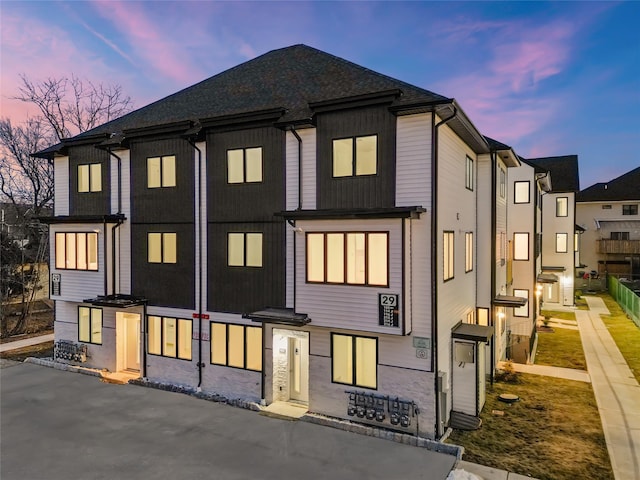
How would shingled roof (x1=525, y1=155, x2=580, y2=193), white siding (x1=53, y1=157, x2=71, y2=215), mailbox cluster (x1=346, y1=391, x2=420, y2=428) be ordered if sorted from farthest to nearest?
A: shingled roof (x1=525, y1=155, x2=580, y2=193), white siding (x1=53, y1=157, x2=71, y2=215), mailbox cluster (x1=346, y1=391, x2=420, y2=428)

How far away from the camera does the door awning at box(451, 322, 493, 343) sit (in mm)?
11336

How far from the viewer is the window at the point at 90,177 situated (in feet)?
52.1

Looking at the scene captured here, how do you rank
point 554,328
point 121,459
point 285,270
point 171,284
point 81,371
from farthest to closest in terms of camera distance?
point 554,328 → point 81,371 → point 171,284 → point 285,270 → point 121,459

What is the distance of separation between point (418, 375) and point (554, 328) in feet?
58.1

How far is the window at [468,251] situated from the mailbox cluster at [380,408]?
226 inches

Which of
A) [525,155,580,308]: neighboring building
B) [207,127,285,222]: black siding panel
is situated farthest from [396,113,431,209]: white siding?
[525,155,580,308]: neighboring building

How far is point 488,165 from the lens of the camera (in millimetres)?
15453

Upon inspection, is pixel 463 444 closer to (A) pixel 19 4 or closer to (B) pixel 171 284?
(B) pixel 171 284

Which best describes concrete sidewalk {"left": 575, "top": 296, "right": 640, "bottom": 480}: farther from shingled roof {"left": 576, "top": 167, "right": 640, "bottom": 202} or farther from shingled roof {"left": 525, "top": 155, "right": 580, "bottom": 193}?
shingled roof {"left": 576, "top": 167, "right": 640, "bottom": 202}

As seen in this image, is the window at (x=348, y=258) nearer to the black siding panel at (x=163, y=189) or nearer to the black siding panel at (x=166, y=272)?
the black siding panel at (x=166, y=272)

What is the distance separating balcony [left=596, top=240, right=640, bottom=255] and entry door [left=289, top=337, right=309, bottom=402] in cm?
4179

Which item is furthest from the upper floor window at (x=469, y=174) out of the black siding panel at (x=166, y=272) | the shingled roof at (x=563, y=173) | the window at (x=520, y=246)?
the shingled roof at (x=563, y=173)

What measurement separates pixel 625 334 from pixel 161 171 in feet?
82.8

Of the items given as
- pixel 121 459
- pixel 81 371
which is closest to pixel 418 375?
pixel 121 459
